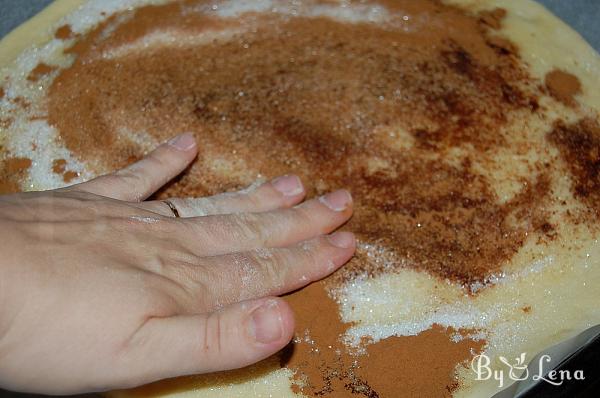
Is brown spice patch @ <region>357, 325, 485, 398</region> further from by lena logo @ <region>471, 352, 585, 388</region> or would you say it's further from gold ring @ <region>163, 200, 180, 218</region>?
gold ring @ <region>163, 200, 180, 218</region>

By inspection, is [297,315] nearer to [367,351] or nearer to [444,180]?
[367,351]

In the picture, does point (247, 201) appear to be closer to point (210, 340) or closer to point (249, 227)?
point (249, 227)

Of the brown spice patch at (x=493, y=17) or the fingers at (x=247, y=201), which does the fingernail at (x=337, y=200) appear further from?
the brown spice patch at (x=493, y=17)

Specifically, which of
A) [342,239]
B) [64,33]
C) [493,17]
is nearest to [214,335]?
[342,239]

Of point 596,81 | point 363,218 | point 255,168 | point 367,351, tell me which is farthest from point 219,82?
point 596,81

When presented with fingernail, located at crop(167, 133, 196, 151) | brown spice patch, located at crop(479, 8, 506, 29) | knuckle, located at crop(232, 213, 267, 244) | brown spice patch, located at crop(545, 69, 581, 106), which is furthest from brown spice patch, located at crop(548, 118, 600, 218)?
fingernail, located at crop(167, 133, 196, 151)

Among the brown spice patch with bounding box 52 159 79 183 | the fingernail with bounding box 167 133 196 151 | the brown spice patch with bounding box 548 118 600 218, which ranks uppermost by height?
the fingernail with bounding box 167 133 196 151

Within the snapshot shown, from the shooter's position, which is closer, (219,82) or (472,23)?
(219,82)
